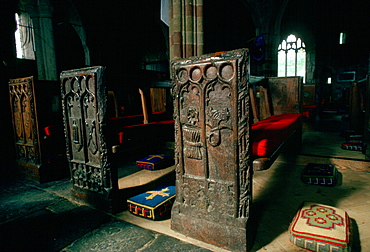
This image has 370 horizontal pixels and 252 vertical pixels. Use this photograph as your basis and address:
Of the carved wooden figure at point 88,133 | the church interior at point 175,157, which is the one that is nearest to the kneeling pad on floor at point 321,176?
the church interior at point 175,157

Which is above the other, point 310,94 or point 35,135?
point 310,94

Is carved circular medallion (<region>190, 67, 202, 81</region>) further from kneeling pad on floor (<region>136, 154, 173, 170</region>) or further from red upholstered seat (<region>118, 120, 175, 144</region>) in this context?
kneeling pad on floor (<region>136, 154, 173, 170</region>)

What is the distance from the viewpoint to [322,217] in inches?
69.0

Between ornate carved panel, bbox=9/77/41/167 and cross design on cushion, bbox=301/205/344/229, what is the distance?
3492 millimetres

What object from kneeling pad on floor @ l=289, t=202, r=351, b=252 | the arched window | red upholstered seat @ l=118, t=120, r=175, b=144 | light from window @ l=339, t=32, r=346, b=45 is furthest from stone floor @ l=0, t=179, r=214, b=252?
light from window @ l=339, t=32, r=346, b=45

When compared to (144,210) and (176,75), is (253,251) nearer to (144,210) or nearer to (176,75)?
(144,210)

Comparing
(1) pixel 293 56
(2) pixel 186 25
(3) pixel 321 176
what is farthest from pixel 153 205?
(1) pixel 293 56

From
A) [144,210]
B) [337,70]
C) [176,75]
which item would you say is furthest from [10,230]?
[337,70]

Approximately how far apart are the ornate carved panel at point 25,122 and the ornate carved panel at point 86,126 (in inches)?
41.3

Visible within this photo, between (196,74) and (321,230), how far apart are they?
146 cm

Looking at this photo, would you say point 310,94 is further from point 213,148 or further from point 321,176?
point 213,148

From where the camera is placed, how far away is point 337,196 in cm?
250

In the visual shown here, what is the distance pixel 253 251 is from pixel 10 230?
2.14 m

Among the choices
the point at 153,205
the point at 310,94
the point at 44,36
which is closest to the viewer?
the point at 153,205
